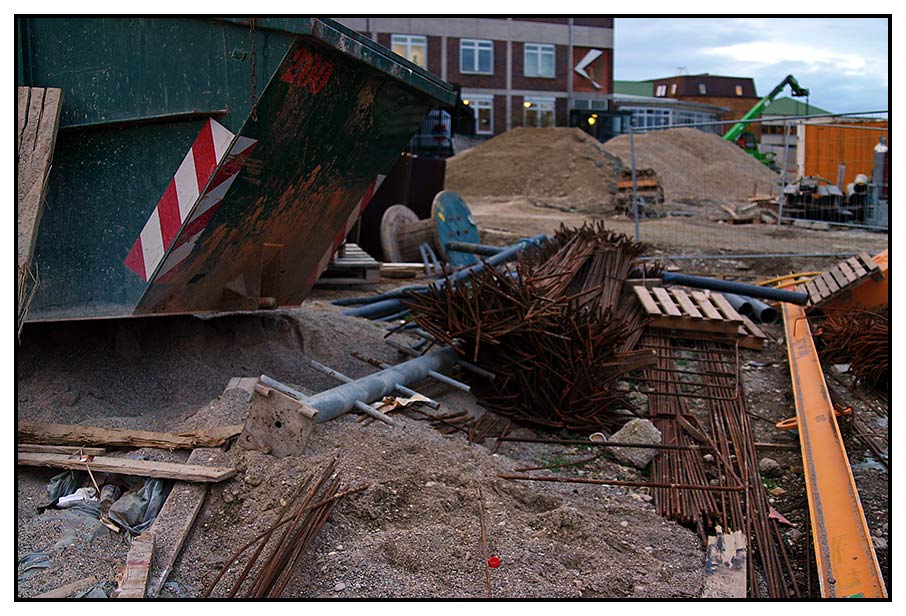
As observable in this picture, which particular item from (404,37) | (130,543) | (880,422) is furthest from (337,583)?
(404,37)

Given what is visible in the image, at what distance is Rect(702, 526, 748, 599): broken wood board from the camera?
327 centimetres

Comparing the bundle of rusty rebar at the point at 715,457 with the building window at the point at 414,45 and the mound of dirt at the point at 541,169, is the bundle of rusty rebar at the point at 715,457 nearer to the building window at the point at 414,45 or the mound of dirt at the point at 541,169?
the mound of dirt at the point at 541,169

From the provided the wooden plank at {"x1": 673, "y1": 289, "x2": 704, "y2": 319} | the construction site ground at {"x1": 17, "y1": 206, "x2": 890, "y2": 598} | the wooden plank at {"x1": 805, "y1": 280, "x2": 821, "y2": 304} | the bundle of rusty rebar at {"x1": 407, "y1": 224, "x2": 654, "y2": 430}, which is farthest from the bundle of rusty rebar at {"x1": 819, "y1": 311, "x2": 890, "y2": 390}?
the bundle of rusty rebar at {"x1": 407, "y1": 224, "x2": 654, "y2": 430}

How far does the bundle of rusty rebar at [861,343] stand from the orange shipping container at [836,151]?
52.0 feet

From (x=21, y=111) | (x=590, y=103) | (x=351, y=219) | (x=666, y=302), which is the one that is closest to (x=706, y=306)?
(x=666, y=302)

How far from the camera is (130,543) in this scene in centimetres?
312

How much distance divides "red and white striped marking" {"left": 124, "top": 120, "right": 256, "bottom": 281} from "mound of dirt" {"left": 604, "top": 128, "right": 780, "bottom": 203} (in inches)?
944

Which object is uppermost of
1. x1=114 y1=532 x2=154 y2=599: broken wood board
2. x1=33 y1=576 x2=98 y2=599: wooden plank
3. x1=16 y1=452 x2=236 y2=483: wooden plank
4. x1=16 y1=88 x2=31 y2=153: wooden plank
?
x1=16 y1=88 x2=31 y2=153: wooden plank

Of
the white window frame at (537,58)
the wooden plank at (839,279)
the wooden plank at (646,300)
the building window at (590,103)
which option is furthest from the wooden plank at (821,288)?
the building window at (590,103)

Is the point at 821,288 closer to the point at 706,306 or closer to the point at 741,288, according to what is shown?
the point at 741,288

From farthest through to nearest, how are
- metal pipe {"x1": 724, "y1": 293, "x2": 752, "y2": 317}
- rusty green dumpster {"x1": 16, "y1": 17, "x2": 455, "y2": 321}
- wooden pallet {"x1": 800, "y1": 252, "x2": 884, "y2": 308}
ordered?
metal pipe {"x1": 724, "y1": 293, "x2": 752, "y2": 317}, wooden pallet {"x1": 800, "y1": 252, "x2": 884, "y2": 308}, rusty green dumpster {"x1": 16, "y1": 17, "x2": 455, "y2": 321}

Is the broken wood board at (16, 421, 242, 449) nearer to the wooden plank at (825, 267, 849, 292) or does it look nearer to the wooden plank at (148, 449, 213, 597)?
the wooden plank at (148, 449, 213, 597)

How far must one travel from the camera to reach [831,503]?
12.8ft

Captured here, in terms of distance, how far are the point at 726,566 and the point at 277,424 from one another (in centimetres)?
206
